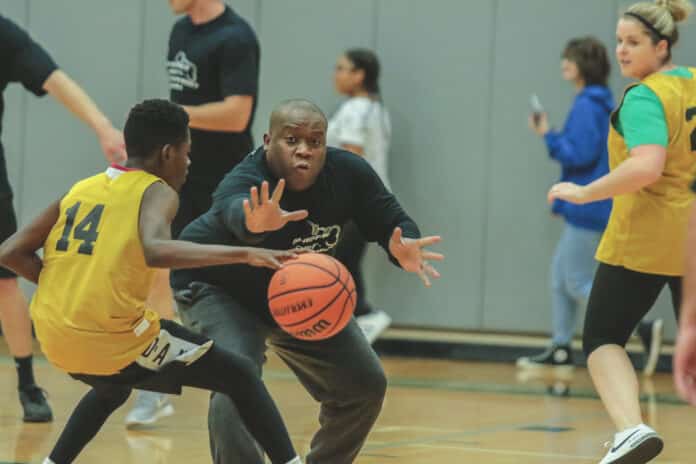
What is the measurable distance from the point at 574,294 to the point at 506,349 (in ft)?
3.79

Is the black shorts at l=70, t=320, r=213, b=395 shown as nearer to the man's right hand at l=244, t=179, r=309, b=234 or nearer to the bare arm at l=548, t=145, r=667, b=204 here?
the man's right hand at l=244, t=179, r=309, b=234

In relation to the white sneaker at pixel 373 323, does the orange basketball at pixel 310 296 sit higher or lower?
higher

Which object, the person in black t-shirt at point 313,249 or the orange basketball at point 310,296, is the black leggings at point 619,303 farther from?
the orange basketball at point 310,296

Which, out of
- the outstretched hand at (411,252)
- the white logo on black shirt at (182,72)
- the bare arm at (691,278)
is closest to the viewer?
the bare arm at (691,278)

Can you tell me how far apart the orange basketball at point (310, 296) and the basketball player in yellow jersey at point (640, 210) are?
1.23m

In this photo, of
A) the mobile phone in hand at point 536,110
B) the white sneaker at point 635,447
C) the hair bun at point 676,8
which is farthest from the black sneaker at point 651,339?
the white sneaker at point 635,447

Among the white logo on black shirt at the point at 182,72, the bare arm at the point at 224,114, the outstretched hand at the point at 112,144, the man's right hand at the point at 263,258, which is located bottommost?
the man's right hand at the point at 263,258

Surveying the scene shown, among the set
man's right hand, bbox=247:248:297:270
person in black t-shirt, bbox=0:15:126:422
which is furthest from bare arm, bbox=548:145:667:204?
person in black t-shirt, bbox=0:15:126:422

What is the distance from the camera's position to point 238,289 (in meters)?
4.59

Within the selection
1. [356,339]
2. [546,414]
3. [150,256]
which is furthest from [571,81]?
[150,256]

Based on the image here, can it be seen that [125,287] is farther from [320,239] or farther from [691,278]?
[691,278]

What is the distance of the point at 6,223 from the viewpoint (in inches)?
248

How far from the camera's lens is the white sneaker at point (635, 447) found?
4.80 m

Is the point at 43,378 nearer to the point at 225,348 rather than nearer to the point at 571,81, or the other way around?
the point at 225,348
